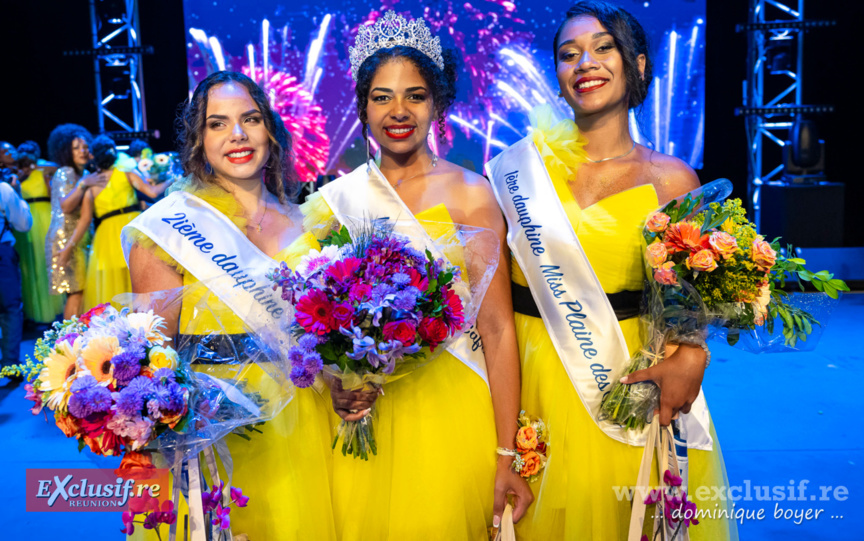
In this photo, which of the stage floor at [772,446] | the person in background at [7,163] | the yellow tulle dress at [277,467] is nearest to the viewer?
the yellow tulle dress at [277,467]

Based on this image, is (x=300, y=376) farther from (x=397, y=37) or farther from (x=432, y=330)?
(x=397, y=37)

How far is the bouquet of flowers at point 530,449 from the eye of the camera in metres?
1.58

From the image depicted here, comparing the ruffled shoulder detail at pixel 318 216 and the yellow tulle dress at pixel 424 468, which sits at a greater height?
the ruffled shoulder detail at pixel 318 216

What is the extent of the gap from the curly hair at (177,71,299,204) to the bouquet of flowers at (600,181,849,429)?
0.89 metres

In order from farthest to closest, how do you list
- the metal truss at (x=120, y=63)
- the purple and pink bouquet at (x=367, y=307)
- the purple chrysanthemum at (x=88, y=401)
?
the metal truss at (x=120, y=63) < the purple and pink bouquet at (x=367, y=307) < the purple chrysanthemum at (x=88, y=401)

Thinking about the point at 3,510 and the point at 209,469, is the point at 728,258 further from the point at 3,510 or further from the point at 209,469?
the point at 3,510

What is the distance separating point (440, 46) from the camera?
171 cm

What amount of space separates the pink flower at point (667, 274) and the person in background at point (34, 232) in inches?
201

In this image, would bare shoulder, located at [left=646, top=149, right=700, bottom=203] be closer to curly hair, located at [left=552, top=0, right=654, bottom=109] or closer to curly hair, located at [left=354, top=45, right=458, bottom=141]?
curly hair, located at [left=552, top=0, right=654, bottom=109]

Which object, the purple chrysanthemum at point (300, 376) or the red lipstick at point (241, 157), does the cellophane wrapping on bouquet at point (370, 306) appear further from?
the red lipstick at point (241, 157)

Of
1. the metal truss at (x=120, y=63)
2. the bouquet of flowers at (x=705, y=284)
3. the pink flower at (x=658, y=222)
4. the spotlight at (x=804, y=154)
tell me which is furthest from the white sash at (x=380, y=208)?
the spotlight at (x=804, y=154)

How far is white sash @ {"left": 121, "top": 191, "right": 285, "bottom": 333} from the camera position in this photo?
155 centimetres

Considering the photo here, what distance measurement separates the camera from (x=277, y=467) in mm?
1528

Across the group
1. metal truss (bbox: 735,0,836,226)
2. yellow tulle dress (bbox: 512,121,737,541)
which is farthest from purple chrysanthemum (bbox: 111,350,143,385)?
metal truss (bbox: 735,0,836,226)
